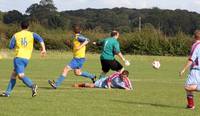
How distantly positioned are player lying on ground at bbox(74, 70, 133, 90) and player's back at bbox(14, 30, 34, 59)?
4.42 metres

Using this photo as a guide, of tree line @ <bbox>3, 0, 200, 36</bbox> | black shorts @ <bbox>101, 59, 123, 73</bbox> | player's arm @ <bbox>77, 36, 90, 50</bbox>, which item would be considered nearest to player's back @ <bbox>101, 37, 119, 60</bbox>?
black shorts @ <bbox>101, 59, 123, 73</bbox>

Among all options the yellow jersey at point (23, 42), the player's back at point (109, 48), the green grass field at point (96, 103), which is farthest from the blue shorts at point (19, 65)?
the player's back at point (109, 48)

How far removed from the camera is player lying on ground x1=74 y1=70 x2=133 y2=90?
19.1m

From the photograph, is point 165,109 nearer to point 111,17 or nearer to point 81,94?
point 81,94

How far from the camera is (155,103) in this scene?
48.7ft

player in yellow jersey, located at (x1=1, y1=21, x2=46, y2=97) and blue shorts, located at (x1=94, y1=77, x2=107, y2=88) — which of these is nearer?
player in yellow jersey, located at (x1=1, y1=21, x2=46, y2=97)

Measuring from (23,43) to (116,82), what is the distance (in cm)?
477

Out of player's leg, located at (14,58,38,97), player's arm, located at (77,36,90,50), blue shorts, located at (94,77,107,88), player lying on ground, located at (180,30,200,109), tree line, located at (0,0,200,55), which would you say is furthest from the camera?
tree line, located at (0,0,200,55)

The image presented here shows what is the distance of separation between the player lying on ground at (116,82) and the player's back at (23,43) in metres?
4.42

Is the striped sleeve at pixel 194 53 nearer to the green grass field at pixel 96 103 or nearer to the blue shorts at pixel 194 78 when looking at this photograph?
the blue shorts at pixel 194 78

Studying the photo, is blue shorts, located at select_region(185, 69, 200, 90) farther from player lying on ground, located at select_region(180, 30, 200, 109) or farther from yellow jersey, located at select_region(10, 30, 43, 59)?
yellow jersey, located at select_region(10, 30, 43, 59)

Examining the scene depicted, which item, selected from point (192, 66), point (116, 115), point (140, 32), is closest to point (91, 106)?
point (116, 115)

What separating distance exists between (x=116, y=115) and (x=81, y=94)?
4744 mm

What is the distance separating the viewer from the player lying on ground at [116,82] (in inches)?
751
